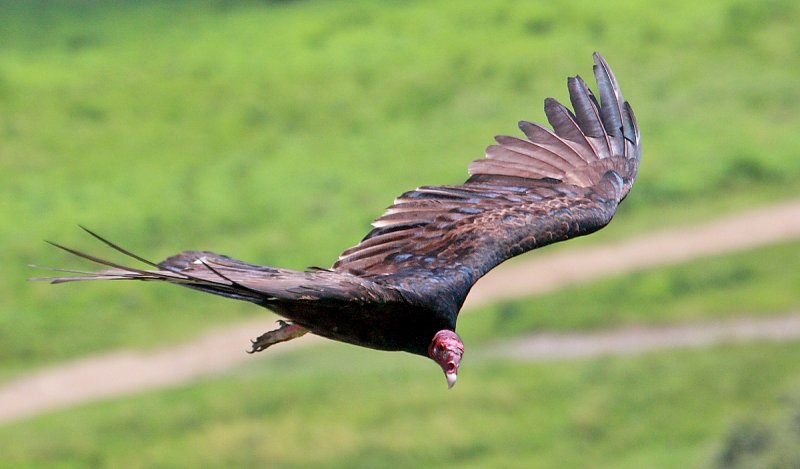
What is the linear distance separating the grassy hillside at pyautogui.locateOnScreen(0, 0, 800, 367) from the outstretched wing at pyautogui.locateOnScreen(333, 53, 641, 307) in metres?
12.4

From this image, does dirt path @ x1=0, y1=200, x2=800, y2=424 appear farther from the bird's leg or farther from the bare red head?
the bare red head

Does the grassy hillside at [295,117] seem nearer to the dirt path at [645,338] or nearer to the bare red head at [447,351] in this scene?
the dirt path at [645,338]

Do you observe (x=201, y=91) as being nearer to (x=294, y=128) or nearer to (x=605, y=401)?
(x=294, y=128)

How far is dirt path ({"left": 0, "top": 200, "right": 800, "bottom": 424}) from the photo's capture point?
27.8m

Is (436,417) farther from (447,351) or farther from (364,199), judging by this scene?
(447,351)

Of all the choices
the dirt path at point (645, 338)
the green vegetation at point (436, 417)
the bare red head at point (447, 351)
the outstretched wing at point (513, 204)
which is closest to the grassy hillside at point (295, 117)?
the green vegetation at point (436, 417)

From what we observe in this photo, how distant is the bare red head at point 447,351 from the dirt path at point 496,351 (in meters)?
14.4

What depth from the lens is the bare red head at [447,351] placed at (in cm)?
1323

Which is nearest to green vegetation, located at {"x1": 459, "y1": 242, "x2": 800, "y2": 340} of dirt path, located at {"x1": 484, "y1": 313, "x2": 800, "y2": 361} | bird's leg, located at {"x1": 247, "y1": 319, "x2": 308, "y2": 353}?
dirt path, located at {"x1": 484, "y1": 313, "x2": 800, "y2": 361}

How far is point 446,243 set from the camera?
15.1 m

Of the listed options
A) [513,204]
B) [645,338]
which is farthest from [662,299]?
[513,204]

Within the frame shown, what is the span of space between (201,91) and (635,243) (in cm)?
806

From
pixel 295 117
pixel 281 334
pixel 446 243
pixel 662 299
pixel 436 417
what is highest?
pixel 295 117

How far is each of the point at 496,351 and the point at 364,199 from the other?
14.2 ft
